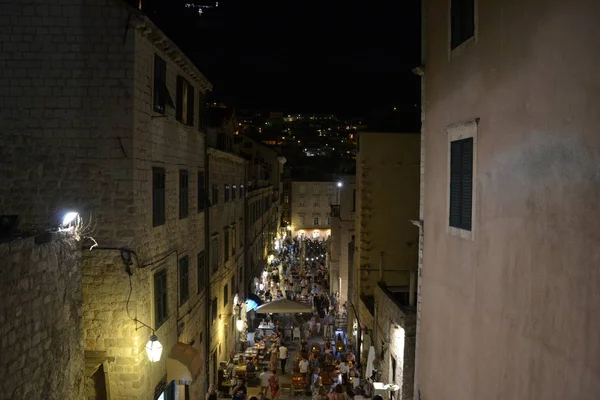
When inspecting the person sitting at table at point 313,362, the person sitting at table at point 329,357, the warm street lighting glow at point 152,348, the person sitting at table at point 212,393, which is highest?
the warm street lighting glow at point 152,348

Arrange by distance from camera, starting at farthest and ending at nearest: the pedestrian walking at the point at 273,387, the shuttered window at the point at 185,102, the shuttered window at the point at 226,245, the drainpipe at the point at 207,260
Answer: the shuttered window at the point at 226,245, the drainpipe at the point at 207,260, the pedestrian walking at the point at 273,387, the shuttered window at the point at 185,102

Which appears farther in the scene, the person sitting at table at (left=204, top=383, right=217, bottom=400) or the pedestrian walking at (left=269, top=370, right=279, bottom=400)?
the pedestrian walking at (left=269, top=370, right=279, bottom=400)

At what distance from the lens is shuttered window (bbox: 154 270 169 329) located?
43.4 feet

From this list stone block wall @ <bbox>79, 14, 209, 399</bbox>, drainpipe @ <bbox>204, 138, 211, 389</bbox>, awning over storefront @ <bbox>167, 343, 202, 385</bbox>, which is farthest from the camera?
drainpipe @ <bbox>204, 138, 211, 389</bbox>

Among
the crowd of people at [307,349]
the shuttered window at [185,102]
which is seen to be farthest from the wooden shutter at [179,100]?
the crowd of people at [307,349]

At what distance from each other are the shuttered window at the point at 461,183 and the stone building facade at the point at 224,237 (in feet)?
38.9

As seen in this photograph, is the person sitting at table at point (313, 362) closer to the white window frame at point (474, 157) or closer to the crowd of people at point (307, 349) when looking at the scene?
the crowd of people at point (307, 349)

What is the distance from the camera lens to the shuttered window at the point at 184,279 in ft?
52.2

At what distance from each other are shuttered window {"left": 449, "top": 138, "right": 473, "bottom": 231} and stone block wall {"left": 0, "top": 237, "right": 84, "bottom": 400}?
7.28 meters

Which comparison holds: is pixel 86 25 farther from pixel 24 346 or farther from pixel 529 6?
pixel 529 6

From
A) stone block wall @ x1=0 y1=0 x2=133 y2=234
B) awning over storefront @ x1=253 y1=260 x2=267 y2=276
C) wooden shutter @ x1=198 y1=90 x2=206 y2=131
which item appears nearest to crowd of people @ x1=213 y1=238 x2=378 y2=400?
awning over storefront @ x1=253 y1=260 x2=267 y2=276

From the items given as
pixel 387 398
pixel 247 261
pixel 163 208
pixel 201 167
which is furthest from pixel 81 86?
pixel 247 261

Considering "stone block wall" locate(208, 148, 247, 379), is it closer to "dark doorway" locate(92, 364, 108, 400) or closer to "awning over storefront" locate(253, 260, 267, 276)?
"awning over storefront" locate(253, 260, 267, 276)

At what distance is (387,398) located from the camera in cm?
1706
